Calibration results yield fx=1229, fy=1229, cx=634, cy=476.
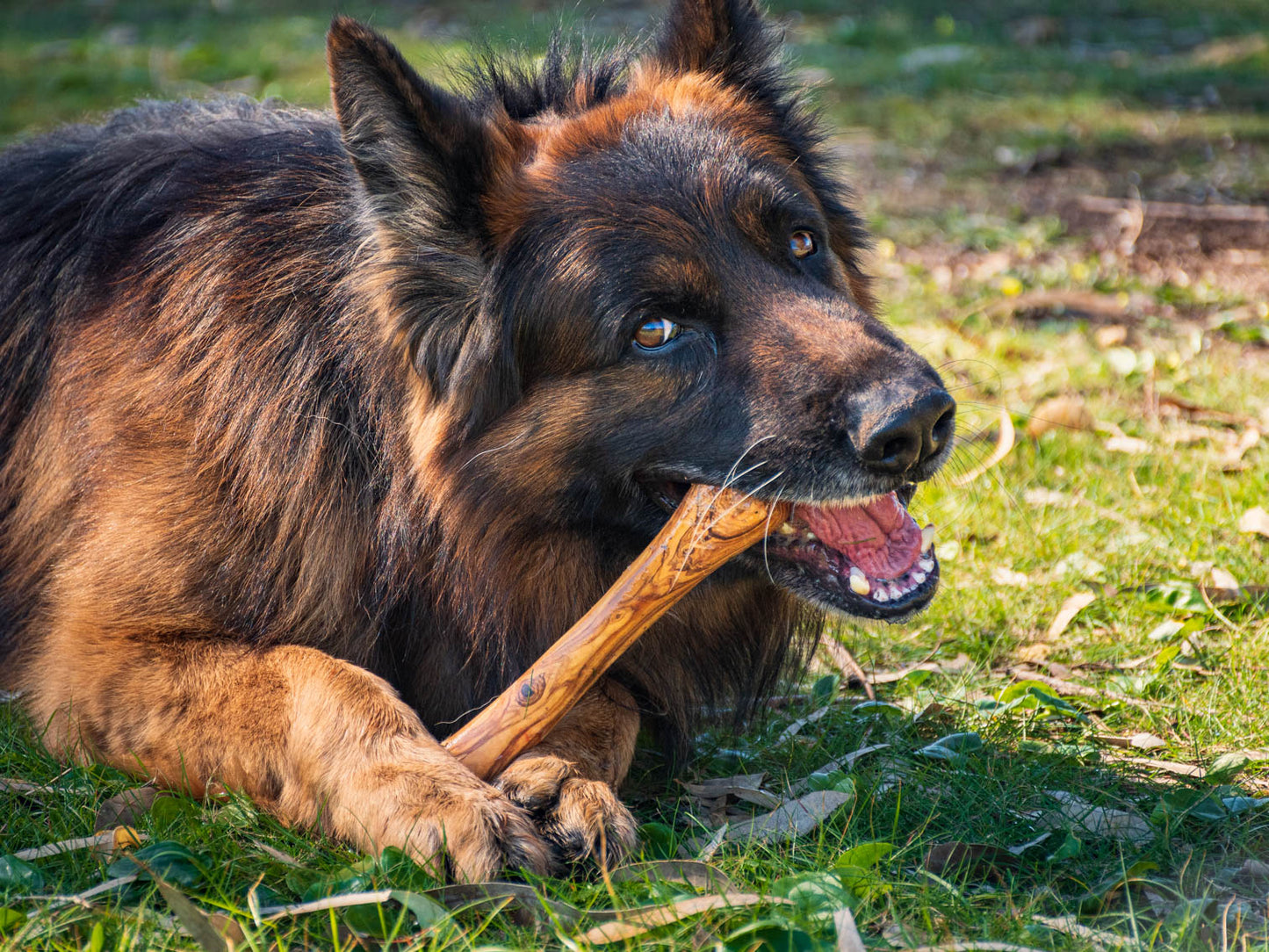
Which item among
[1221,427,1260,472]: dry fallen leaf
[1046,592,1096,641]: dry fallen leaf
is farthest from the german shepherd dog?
[1221,427,1260,472]: dry fallen leaf

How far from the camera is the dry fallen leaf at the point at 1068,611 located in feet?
13.3

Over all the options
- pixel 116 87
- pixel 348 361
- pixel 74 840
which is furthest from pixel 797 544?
pixel 116 87

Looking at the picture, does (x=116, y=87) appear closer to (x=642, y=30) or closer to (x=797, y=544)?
(x=642, y=30)

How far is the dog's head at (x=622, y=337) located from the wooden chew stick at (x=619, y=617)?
89 millimetres

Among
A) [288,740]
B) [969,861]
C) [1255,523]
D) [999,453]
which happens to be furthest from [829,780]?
[1255,523]

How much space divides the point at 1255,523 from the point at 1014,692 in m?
1.54

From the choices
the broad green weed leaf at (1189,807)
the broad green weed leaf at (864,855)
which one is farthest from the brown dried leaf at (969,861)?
A: the broad green weed leaf at (1189,807)

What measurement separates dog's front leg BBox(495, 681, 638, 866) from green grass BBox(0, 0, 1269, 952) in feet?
0.30

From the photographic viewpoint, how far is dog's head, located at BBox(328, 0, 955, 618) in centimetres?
288

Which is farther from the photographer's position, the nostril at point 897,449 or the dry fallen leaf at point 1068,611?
the dry fallen leaf at point 1068,611

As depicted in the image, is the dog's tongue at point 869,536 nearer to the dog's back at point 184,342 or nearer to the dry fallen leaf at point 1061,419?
the dog's back at point 184,342

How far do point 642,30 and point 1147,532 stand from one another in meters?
2.58

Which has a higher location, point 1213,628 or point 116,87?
point 116,87

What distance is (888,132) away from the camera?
400 inches
